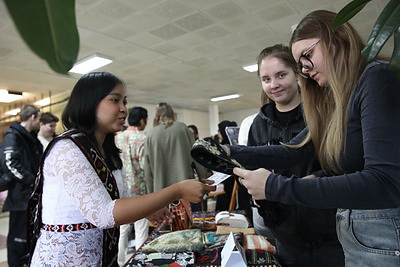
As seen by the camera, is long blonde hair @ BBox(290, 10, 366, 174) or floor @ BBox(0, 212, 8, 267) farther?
floor @ BBox(0, 212, 8, 267)

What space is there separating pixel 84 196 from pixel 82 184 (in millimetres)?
42

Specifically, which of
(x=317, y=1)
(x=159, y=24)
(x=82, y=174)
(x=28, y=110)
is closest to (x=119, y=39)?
(x=159, y=24)

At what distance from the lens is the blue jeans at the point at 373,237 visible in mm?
682

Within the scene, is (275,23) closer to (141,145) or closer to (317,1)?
(317,1)

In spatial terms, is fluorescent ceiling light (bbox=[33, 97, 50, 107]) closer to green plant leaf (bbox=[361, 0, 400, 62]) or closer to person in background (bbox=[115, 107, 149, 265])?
person in background (bbox=[115, 107, 149, 265])

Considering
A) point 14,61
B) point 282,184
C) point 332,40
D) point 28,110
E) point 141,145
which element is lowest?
point 282,184

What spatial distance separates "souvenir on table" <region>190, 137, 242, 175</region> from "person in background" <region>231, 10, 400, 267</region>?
3.0 inches

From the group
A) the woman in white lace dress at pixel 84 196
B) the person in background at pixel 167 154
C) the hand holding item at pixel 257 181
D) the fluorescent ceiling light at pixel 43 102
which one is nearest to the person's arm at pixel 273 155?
the woman in white lace dress at pixel 84 196

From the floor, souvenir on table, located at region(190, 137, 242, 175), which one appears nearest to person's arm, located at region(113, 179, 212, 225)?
souvenir on table, located at region(190, 137, 242, 175)

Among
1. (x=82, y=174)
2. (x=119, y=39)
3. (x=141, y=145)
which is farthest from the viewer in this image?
(x=119, y=39)

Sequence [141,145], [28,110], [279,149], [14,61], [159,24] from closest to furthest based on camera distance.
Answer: [279,149] < [28,110] < [141,145] < [159,24] < [14,61]

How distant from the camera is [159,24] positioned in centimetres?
402

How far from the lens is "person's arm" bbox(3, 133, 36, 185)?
8.43 feet

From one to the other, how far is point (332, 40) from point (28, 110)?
2987mm
